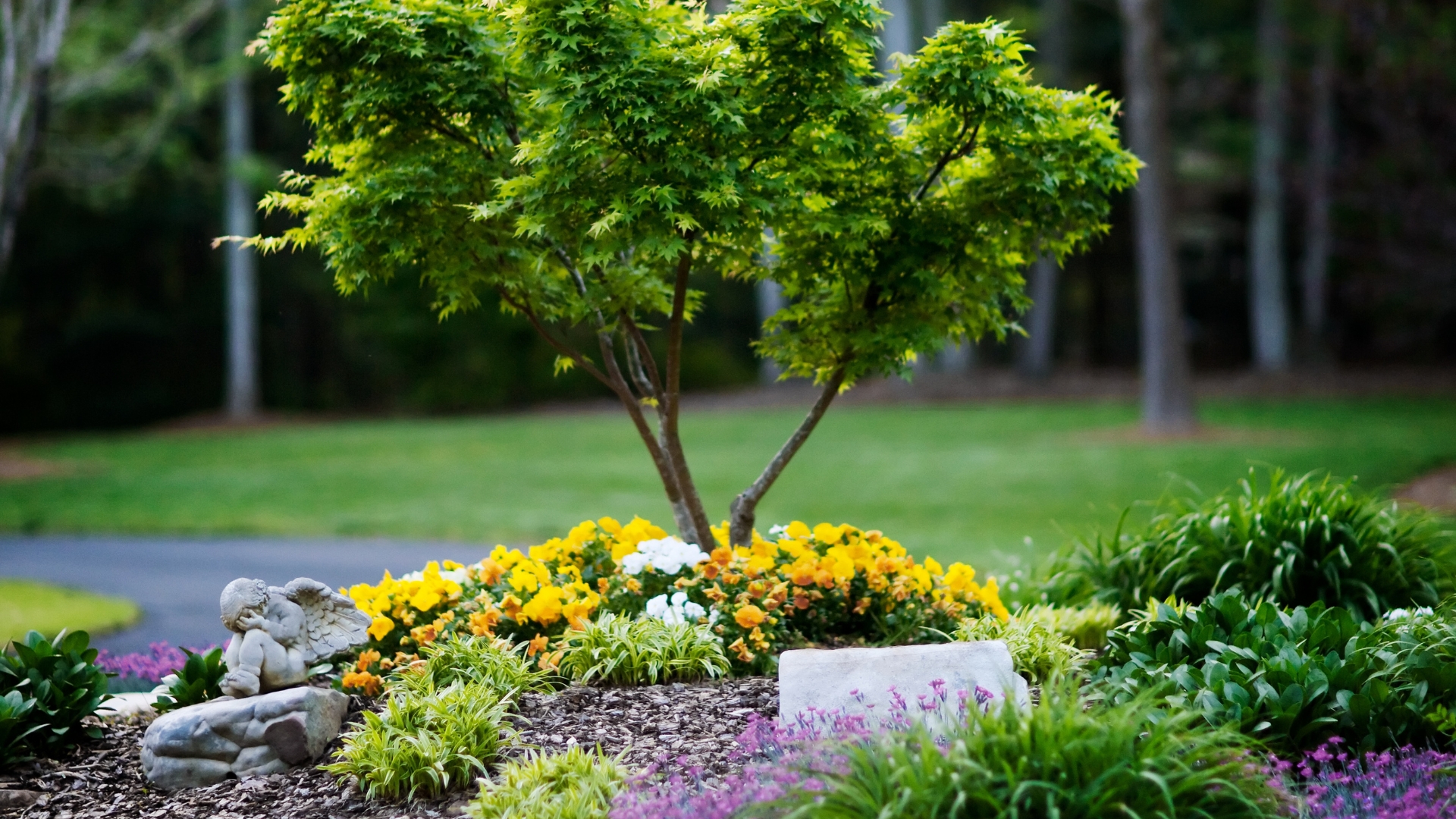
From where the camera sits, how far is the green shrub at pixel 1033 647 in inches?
169

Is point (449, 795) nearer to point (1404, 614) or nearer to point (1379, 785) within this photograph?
point (1379, 785)

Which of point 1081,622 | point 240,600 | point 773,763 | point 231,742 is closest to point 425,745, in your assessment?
point 231,742

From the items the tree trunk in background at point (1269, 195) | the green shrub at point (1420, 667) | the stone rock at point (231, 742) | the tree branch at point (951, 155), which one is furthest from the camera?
the tree trunk in background at point (1269, 195)

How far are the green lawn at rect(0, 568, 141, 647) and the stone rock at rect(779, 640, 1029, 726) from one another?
5.67 metres

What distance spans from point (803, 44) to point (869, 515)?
7773 millimetres

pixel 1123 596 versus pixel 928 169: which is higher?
pixel 928 169

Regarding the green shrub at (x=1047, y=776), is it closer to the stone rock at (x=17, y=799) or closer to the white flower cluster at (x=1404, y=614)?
the white flower cluster at (x=1404, y=614)

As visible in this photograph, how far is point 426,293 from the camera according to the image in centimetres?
2656

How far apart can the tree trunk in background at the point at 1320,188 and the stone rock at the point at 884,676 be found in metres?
15.4

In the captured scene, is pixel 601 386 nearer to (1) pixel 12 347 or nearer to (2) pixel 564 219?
(1) pixel 12 347

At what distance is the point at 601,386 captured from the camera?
92.6 feet

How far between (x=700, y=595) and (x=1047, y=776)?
88.1 inches

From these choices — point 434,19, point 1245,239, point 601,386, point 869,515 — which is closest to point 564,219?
point 434,19

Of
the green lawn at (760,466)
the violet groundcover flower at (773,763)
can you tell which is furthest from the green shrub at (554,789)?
the green lawn at (760,466)
